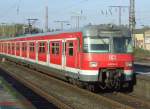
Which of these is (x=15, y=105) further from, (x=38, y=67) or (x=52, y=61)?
(x=38, y=67)

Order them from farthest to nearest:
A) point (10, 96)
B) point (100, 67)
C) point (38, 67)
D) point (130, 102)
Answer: point (38, 67) < point (100, 67) < point (130, 102) < point (10, 96)

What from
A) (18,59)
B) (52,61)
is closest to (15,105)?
(52,61)

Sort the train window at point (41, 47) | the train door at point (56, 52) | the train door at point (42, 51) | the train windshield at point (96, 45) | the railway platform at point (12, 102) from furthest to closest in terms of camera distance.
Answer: the train window at point (41, 47) → the train door at point (42, 51) → the train door at point (56, 52) → the train windshield at point (96, 45) → the railway platform at point (12, 102)

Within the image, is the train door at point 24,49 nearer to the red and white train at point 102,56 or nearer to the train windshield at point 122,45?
the red and white train at point 102,56

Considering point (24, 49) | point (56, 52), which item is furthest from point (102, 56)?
point (24, 49)

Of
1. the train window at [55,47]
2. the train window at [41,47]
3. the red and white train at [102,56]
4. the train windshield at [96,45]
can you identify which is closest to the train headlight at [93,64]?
the red and white train at [102,56]

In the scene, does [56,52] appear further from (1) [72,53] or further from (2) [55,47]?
(1) [72,53]

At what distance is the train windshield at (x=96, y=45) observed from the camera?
1841 centimetres

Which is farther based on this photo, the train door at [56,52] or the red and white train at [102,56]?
the train door at [56,52]

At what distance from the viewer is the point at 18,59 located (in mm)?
42312

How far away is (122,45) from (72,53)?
2.50 metres

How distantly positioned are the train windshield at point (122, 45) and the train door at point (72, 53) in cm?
177

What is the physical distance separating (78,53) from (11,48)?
97.9 ft

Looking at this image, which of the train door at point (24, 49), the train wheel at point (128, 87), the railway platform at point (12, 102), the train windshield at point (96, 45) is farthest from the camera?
the train door at point (24, 49)
